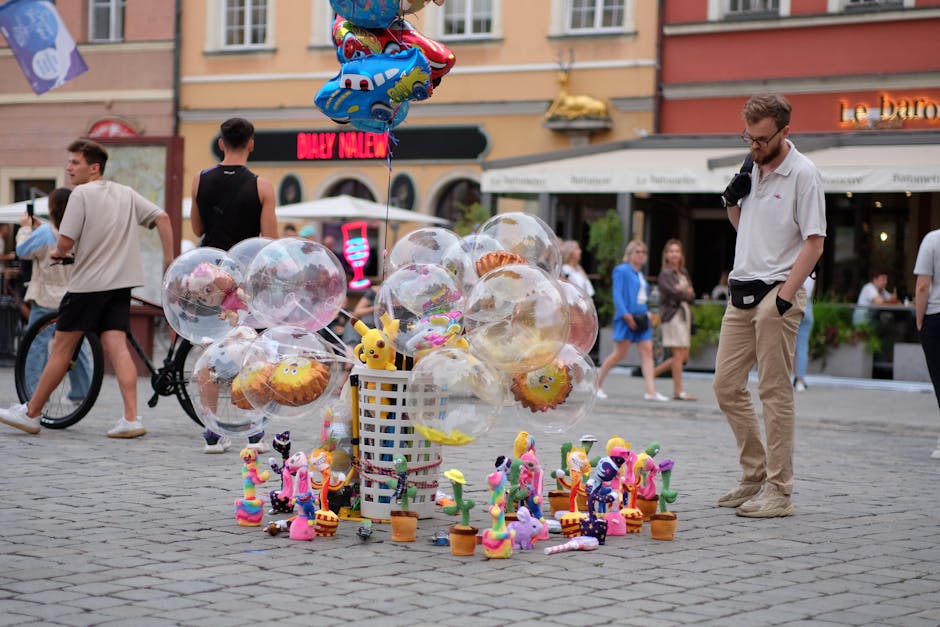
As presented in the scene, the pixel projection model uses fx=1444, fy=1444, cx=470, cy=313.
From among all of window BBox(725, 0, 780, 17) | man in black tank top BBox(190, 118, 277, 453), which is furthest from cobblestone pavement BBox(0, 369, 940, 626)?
window BBox(725, 0, 780, 17)

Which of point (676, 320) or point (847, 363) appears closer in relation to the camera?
point (676, 320)

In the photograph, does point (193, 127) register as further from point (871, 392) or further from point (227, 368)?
point (227, 368)

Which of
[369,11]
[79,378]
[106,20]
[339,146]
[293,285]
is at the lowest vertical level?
[79,378]

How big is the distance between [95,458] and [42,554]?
283 centimetres

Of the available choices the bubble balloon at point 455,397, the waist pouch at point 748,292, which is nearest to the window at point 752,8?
the waist pouch at point 748,292

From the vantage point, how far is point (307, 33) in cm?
2769

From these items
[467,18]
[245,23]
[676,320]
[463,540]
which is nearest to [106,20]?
[245,23]

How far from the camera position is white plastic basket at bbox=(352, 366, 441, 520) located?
609 cm

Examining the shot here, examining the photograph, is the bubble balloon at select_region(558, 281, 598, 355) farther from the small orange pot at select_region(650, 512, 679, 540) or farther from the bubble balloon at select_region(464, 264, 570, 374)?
the small orange pot at select_region(650, 512, 679, 540)

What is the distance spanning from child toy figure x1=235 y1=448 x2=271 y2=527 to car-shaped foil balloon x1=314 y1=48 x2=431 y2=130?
5.36ft

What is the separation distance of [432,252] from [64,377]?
386cm

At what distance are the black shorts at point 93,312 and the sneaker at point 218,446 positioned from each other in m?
1.18

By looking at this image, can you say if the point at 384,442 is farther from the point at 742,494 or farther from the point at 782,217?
the point at 782,217

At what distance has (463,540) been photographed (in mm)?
5605
